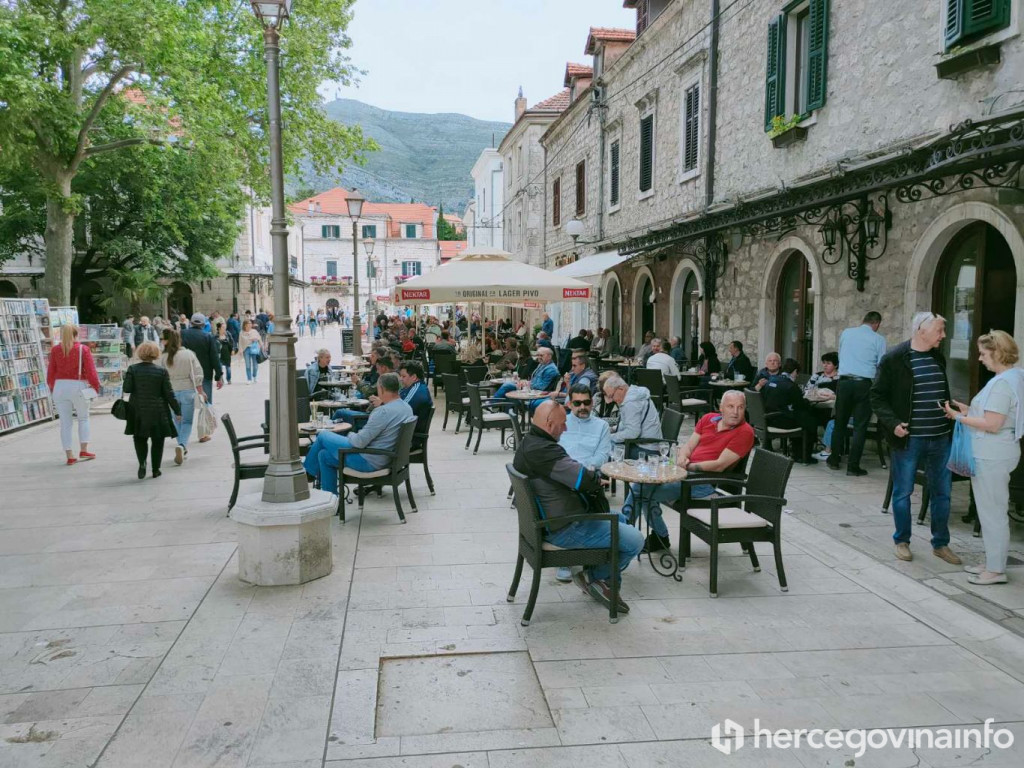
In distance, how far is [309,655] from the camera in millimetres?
4262

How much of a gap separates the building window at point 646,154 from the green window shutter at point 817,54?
6853mm

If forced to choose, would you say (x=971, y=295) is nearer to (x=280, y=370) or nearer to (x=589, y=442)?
(x=589, y=442)

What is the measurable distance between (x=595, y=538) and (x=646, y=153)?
1448 cm

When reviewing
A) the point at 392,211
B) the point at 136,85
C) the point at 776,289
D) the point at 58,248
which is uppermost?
the point at 392,211

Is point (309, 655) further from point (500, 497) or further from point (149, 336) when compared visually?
point (149, 336)

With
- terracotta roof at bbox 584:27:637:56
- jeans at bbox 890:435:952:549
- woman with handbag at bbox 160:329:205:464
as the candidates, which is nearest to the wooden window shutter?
terracotta roof at bbox 584:27:637:56

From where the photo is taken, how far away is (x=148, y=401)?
27.8 feet

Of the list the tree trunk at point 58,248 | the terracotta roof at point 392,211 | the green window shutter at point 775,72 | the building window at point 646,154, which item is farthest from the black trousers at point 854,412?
the terracotta roof at point 392,211

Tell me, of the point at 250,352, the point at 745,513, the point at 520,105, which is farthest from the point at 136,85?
the point at 520,105

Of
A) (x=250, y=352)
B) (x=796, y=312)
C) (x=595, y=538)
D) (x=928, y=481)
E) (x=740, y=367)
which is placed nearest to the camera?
(x=595, y=538)

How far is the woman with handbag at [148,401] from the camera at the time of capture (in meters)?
8.42

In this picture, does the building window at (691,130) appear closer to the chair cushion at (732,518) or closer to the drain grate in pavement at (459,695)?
the chair cushion at (732,518)

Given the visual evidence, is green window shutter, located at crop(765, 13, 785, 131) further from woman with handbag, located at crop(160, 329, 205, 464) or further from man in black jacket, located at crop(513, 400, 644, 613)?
woman with handbag, located at crop(160, 329, 205, 464)

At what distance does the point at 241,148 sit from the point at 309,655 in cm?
1957
